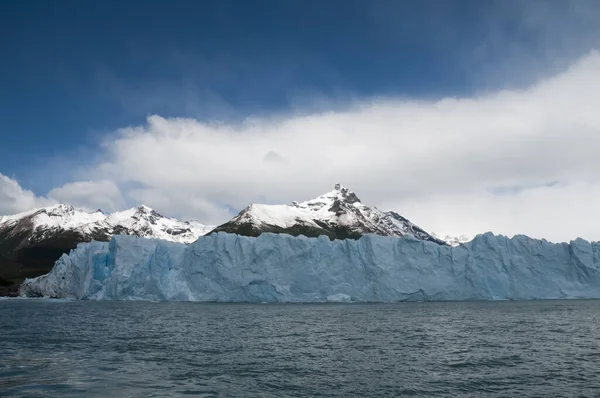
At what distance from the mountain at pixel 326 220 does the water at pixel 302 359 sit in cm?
10775

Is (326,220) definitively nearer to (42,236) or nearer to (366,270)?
(42,236)

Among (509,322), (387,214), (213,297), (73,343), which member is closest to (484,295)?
(509,322)

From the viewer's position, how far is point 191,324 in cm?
2477

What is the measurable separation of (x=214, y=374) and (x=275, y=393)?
98.4 inches

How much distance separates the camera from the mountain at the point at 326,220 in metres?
143

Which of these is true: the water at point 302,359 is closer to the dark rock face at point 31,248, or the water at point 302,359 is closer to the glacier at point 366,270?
the glacier at point 366,270

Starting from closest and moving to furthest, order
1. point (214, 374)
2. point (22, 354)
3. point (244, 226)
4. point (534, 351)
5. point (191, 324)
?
1. point (214, 374)
2. point (22, 354)
3. point (534, 351)
4. point (191, 324)
5. point (244, 226)

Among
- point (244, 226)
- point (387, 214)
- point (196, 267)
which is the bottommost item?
point (196, 267)

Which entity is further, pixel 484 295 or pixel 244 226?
pixel 244 226

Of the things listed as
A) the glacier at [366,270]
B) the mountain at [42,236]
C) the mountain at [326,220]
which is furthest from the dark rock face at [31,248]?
the glacier at [366,270]

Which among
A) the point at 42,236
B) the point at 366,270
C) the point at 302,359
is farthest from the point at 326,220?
the point at 302,359

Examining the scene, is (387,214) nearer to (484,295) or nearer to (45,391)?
(484,295)

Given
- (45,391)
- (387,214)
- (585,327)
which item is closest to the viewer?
(45,391)

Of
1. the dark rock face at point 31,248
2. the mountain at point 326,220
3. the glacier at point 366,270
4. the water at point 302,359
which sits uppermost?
the mountain at point 326,220
